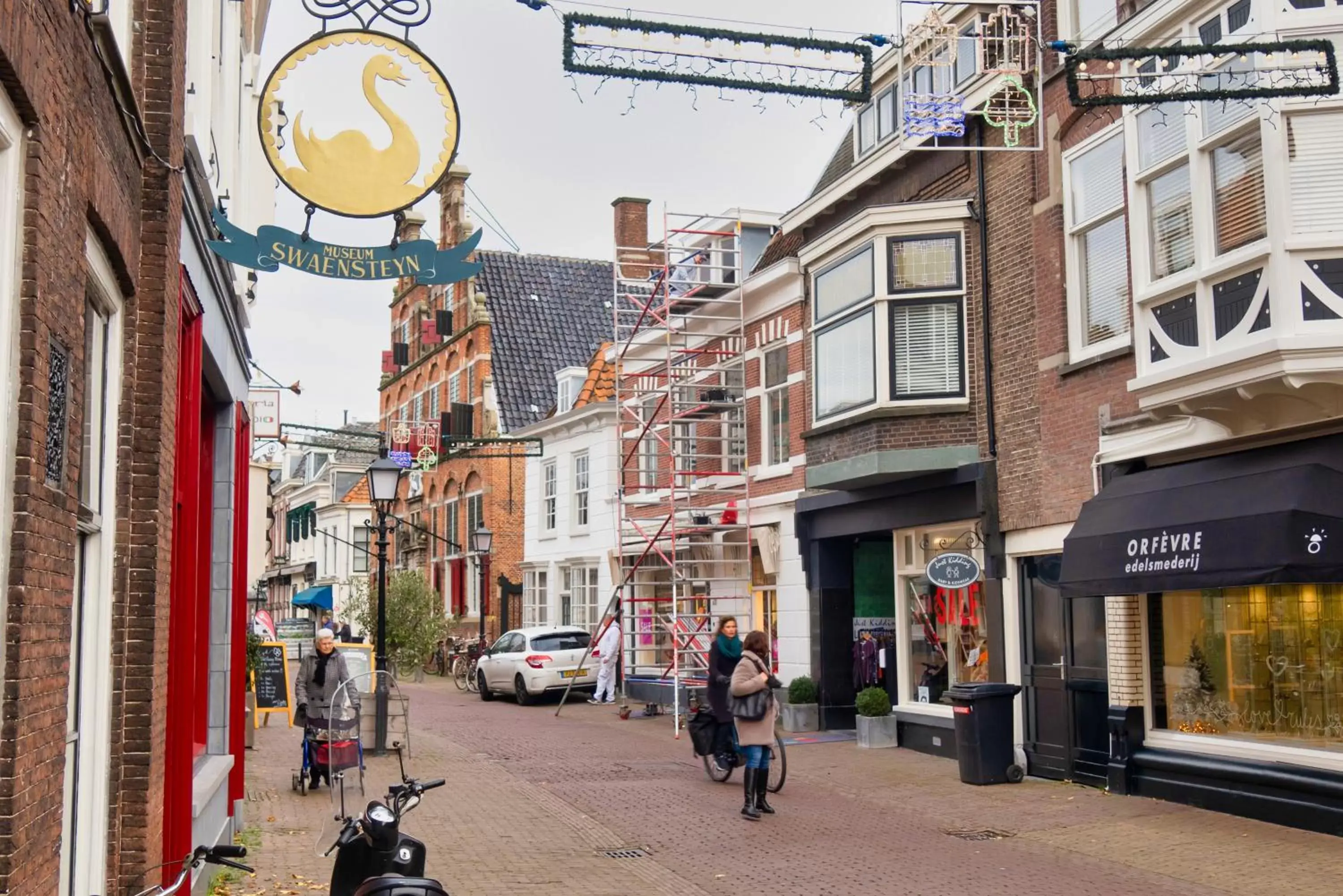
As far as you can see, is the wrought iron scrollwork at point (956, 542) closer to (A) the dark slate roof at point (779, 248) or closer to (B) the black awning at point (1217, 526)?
(B) the black awning at point (1217, 526)

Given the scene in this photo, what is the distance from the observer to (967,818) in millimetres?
Answer: 12938

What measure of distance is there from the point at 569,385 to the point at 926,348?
1847 cm

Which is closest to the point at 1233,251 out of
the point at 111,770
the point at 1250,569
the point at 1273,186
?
the point at 1273,186

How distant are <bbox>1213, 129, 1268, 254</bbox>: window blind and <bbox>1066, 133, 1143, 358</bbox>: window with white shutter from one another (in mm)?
2209

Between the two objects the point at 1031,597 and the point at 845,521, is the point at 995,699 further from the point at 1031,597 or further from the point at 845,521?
the point at 845,521

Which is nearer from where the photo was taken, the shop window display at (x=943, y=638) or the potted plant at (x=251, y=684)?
the shop window display at (x=943, y=638)

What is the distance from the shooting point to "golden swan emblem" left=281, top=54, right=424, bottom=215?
264 inches

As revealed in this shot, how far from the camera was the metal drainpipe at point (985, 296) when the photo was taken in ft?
54.3

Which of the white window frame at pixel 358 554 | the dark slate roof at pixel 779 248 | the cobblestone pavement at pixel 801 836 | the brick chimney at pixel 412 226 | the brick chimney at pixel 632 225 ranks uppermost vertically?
the brick chimney at pixel 412 226

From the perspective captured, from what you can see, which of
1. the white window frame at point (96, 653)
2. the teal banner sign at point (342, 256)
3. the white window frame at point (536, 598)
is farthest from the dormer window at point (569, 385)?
the white window frame at point (96, 653)

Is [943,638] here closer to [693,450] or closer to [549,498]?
[693,450]

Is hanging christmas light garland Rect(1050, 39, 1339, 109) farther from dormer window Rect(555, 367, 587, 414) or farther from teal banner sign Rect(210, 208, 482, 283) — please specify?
dormer window Rect(555, 367, 587, 414)

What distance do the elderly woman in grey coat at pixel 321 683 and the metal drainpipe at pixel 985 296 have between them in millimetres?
7968

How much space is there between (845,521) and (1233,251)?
9033 millimetres
